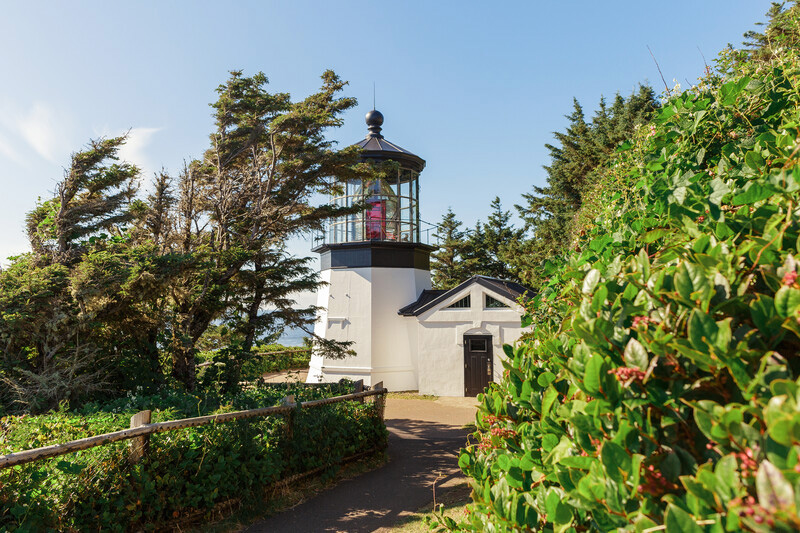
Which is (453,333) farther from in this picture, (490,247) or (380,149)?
(490,247)

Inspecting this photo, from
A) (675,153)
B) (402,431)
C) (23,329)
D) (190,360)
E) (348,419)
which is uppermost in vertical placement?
(675,153)

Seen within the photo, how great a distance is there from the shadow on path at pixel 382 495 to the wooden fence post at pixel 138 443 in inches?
66.9

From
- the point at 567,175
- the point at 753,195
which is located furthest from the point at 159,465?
the point at 567,175

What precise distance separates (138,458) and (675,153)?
19.2 ft

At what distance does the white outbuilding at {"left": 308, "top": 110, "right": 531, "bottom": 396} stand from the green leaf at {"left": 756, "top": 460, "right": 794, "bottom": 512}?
15.6 m

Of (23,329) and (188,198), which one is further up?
(188,198)

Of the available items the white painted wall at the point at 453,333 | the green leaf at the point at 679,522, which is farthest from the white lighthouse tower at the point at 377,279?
the green leaf at the point at 679,522

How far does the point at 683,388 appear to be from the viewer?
0.93 m

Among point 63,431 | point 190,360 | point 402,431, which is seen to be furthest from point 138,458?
point 402,431

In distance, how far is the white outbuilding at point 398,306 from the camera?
16.2 m

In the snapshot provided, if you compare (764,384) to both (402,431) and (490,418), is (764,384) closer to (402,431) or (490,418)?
(490,418)

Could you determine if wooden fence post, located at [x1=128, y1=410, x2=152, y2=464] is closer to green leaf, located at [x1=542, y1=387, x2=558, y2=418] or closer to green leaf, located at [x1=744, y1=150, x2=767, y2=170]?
green leaf, located at [x1=542, y1=387, x2=558, y2=418]

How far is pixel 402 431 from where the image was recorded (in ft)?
37.3

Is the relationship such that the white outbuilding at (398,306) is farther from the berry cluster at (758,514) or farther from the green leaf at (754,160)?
the berry cluster at (758,514)
